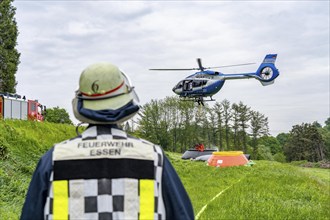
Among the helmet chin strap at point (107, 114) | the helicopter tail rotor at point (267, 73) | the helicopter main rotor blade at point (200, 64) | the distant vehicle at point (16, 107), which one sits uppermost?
the helicopter main rotor blade at point (200, 64)

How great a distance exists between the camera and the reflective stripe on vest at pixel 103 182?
89.7 inches

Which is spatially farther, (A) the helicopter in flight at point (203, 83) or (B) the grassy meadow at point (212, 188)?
(A) the helicopter in flight at point (203, 83)

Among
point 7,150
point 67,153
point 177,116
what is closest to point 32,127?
point 7,150

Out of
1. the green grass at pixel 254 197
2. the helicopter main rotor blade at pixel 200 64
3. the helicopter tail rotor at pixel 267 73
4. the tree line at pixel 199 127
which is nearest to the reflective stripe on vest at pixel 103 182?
the green grass at pixel 254 197

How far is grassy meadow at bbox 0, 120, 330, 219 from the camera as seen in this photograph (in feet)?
26.1

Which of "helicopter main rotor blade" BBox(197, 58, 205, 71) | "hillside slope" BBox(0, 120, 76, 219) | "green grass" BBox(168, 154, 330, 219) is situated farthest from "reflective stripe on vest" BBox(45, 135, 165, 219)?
"helicopter main rotor blade" BBox(197, 58, 205, 71)

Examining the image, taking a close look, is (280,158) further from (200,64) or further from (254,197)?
(254,197)

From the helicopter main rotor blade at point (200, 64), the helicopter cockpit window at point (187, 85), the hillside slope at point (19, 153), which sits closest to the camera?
the hillside slope at point (19, 153)

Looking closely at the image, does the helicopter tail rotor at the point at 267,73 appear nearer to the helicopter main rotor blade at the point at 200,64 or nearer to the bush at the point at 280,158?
the helicopter main rotor blade at the point at 200,64

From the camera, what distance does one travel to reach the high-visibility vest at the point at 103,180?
2.28m

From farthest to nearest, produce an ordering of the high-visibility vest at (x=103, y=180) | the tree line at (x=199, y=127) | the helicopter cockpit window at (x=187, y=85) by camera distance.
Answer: the tree line at (x=199, y=127)
the helicopter cockpit window at (x=187, y=85)
the high-visibility vest at (x=103, y=180)

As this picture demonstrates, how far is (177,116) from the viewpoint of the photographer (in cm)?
5809

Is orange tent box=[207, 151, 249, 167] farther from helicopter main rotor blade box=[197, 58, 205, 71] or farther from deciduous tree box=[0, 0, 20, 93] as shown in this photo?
deciduous tree box=[0, 0, 20, 93]

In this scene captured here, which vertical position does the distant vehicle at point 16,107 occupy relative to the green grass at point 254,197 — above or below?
above
